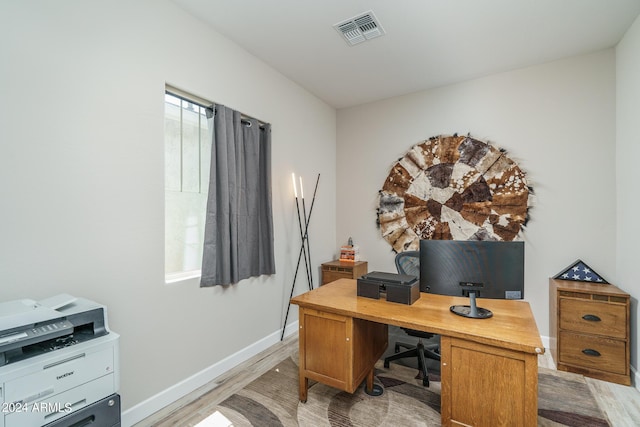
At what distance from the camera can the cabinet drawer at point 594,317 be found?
235cm

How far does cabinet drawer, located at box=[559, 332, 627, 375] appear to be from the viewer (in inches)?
92.4

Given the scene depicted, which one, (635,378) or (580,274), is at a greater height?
(580,274)

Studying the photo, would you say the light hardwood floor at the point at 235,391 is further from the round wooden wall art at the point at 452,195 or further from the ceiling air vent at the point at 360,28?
the ceiling air vent at the point at 360,28

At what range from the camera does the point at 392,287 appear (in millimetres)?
1983

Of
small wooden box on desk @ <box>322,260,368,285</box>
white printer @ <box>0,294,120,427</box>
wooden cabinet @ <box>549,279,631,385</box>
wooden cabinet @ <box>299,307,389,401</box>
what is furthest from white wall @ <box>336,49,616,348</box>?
white printer @ <box>0,294,120,427</box>

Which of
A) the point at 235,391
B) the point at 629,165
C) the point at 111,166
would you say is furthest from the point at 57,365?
the point at 629,165

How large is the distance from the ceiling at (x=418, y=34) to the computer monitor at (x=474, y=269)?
1782 mm

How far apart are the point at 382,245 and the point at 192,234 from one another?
2.36 metres

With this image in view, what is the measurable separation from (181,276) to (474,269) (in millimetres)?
2074

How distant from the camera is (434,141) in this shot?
354cm

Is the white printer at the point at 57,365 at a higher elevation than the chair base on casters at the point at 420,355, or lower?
higher

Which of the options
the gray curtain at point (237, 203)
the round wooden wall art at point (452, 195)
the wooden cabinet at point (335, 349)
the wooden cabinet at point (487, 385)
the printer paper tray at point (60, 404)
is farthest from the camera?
the round wooden wall art at point (452, 195)

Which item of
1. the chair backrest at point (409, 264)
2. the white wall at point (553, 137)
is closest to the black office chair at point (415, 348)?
the chair backrest at point (409, 264)

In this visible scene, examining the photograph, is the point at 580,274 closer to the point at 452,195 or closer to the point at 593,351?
the point at 593,351
